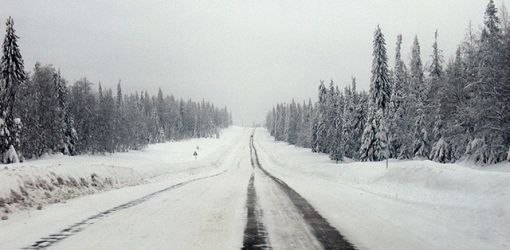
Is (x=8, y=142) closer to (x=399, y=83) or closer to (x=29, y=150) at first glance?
(x=29, y=150)

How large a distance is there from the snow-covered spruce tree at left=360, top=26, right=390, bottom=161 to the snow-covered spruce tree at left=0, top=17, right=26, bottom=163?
39.1 m

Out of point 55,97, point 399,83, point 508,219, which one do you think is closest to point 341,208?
point 508,219

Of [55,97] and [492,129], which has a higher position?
[55,97]

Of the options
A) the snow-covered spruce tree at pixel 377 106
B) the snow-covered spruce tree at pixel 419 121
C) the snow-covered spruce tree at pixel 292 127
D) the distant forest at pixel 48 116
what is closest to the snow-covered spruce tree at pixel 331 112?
the snow-covered spruce tree at pixel 377 106

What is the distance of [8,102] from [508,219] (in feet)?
162

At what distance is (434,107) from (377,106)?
1046cm

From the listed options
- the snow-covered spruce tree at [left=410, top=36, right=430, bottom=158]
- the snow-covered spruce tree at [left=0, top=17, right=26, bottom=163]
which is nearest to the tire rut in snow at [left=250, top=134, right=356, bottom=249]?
the snow-covered spruce tree at [left=0, top=17, right=26, bottom=163]

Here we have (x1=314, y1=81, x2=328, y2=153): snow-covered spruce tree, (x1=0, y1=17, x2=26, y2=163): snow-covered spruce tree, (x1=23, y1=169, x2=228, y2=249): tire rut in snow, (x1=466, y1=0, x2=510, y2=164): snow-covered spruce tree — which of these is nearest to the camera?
(x1=23, y1=169, x2=228, y2=249): tire rut in snow

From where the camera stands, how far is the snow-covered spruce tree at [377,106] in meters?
50.3

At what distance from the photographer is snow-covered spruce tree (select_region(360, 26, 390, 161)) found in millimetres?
50344

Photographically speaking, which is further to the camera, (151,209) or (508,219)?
(151,209)

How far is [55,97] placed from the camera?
2312 inches

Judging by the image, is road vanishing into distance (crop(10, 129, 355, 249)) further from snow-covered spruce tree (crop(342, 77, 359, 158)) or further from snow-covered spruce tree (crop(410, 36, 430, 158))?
snow-covered spruce tree (crop(342, 77, 359, 158))

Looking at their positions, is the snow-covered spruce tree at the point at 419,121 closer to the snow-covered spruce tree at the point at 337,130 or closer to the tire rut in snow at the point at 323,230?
the snow-covered spruce tree at the point at 337,130
